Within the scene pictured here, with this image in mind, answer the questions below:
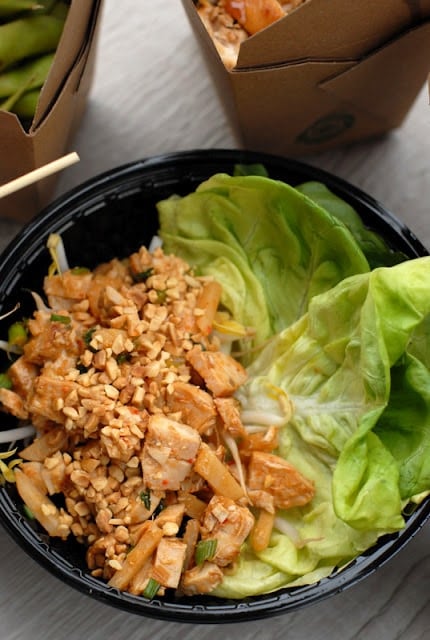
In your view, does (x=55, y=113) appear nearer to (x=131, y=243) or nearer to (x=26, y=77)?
(x=26, y=77)

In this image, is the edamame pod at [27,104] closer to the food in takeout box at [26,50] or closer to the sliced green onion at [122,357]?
the food in takeout box at [26,50]

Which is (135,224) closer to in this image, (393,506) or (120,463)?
(120,463)

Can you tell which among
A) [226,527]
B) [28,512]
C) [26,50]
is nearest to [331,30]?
[26,50]

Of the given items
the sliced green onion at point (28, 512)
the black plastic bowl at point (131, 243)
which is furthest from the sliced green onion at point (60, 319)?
the sliced green onion at point (28, 512)

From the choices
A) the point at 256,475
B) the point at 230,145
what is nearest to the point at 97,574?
the point at 256,475

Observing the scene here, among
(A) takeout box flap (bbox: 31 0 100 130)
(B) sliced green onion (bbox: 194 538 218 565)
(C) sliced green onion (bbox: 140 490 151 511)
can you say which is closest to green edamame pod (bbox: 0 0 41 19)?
(A) takeout box flap (bbox: 31 0 100 130)

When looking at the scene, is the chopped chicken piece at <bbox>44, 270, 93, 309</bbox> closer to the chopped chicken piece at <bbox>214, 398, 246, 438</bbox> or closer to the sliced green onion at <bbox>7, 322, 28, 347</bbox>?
the sliced green onion at <bbox>7, 322, 28, 347</bbox>

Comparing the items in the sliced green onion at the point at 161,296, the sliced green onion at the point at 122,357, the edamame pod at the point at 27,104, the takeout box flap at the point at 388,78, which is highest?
the edamame pod at the point at 27,104
